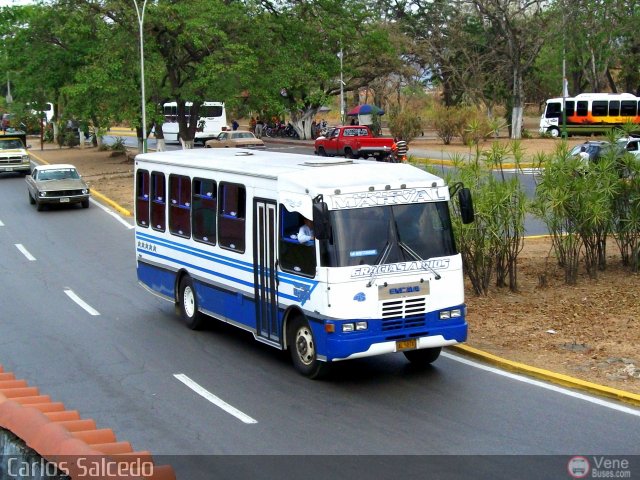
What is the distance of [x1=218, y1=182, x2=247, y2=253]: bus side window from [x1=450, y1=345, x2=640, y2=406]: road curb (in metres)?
3.50

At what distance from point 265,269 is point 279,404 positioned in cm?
229

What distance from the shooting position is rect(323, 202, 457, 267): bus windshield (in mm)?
12078

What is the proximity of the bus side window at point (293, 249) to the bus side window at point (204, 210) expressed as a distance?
7.38 feet

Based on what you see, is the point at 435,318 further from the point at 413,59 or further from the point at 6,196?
the point at 413,59

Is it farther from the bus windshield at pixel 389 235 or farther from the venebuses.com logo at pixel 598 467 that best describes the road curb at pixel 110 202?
the venebuses.com logo at pixel 598 467

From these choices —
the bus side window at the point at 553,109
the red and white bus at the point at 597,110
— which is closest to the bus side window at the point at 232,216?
the red and white bus at the point at 597,110

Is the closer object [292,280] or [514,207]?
[292,280]

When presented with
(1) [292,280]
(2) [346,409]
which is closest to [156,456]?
(2) [346,409]

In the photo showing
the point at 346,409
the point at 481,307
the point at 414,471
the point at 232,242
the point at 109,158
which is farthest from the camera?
the point at 109,158

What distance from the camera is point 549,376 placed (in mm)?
12414

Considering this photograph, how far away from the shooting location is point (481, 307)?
655 inches

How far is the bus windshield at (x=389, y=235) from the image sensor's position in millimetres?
12078

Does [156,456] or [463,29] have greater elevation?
[463,29]

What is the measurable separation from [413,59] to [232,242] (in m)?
56.8
